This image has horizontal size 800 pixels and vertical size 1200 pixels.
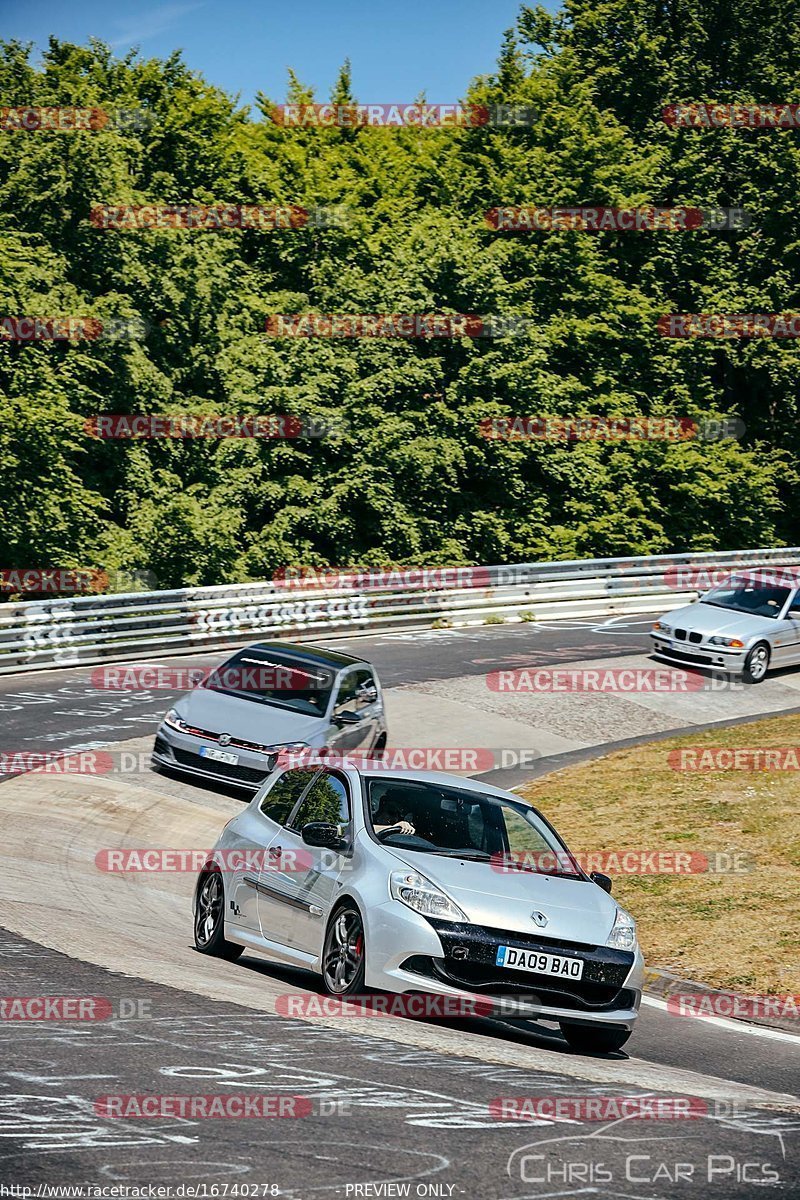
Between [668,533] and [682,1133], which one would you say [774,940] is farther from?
[668,533]

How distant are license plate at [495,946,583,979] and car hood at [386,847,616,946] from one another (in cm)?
12

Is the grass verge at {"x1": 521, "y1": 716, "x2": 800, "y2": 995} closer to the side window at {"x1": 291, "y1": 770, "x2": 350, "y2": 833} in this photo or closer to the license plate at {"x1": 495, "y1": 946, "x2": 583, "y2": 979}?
the license plate at {"x1": 495, "y1": 946, "x2": 583, "y2": 979}

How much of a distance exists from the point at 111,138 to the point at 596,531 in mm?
16723

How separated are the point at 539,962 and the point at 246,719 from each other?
877cm

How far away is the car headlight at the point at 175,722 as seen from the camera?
1678 centimetres

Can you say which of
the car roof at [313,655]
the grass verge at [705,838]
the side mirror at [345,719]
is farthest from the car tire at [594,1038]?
the car roof at [313,655]

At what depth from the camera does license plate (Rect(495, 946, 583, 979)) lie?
829cm

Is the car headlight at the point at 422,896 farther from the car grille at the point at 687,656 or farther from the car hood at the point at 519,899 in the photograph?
the car grille at the point at 687,656

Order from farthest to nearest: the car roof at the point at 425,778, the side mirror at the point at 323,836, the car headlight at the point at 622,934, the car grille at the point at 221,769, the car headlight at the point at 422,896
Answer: the car grille at the point at 221,769 < the car roof at the point at 425,778 < the side mirror at the point at 323,836 < the car headlight at the point at 622,934 < the car headlight at the point at 422,896

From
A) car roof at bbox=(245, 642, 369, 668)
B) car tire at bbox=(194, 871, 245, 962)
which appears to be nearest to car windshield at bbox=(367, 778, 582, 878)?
car tire at bbox=(194, 871, 245, 962)

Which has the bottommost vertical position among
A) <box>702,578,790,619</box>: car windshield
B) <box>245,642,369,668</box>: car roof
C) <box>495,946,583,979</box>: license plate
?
<box>495,946,583,979</box>: license plate

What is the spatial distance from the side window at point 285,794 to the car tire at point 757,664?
16770mm

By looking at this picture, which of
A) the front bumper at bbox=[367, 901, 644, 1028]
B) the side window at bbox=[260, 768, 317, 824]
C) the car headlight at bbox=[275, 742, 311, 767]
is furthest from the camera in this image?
the car headlight at bbox=[275, 742, 311, 767]

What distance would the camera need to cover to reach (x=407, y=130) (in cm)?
Answer: 5709
